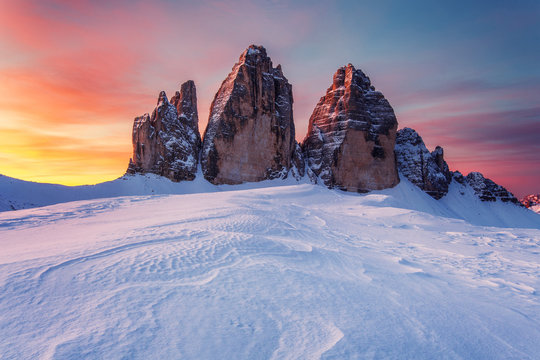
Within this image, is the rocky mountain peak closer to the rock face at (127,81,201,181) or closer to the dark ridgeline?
the dark ridgeline

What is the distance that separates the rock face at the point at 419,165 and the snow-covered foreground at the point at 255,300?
3982cm

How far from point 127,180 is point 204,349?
101ft

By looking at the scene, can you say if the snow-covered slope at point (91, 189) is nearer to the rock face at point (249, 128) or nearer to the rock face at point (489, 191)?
the rock face at point (249, 128)

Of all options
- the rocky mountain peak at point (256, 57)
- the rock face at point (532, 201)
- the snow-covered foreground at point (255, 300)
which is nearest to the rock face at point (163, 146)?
the rocky mountain peak at point (256, 57)

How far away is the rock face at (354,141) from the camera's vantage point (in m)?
37.2

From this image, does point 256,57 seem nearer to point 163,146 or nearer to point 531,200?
point 163,146

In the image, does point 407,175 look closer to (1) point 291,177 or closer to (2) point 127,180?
(1) point 291,177

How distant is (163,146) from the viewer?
98.5 ft

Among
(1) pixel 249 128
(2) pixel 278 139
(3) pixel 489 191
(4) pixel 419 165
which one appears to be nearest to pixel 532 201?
(3) pixel 489 191

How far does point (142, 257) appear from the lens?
3604 millimetres

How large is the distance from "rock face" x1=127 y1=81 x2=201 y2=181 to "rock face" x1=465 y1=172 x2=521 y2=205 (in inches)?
1967

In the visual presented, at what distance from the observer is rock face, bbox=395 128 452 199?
40719mm

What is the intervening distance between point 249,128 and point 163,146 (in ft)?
36.1

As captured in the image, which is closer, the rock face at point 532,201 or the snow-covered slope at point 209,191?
the snow-covered slope at point 209,191
